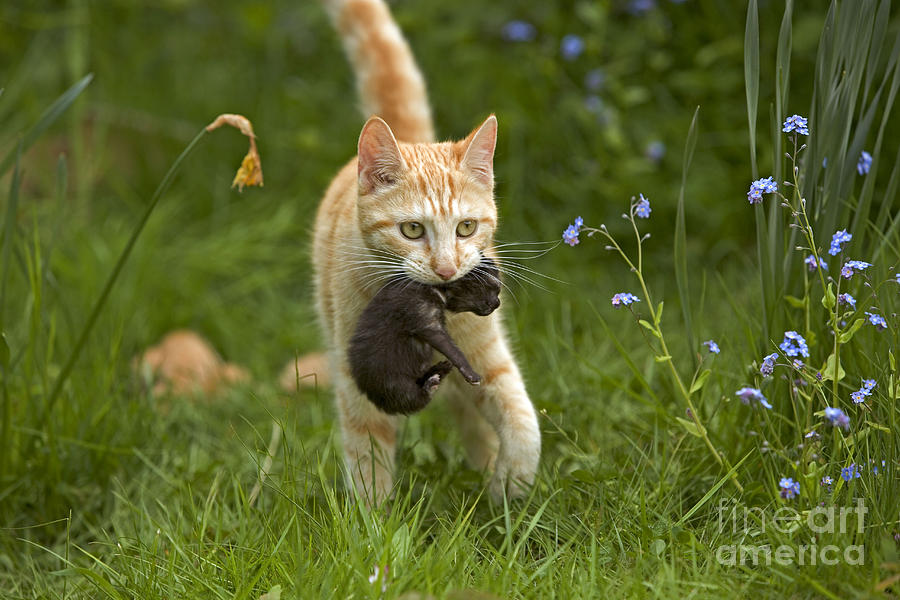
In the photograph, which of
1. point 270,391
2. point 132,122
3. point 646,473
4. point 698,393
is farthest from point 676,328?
point 132,122

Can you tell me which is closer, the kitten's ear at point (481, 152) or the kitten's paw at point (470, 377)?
the kitten's paw at point (470, 377)

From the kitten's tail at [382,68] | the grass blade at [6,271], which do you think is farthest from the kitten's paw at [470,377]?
the kitten's tail at [382,68]

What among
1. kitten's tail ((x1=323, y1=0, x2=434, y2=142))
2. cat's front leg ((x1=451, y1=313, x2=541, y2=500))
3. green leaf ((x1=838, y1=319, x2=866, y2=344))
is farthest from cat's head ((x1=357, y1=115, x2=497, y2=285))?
green leaf ((x1=838, y1=319, x2=866, y2=344))

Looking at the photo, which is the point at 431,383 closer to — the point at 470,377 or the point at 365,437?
the point at 470,377

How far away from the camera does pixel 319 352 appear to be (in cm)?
466

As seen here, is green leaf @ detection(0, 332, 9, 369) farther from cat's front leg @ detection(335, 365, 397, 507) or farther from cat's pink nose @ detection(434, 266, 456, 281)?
cat's pink nose @ detection(434, 266, 456, 281)

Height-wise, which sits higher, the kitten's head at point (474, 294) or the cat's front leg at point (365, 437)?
the kitten's head at point (474, 294)

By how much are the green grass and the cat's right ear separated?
2.41 feet

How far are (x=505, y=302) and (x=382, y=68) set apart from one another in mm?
1068

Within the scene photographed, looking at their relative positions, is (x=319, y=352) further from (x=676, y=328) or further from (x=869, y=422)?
(x=869, y=422)

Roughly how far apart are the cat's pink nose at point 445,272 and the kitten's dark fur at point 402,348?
0.04 meters

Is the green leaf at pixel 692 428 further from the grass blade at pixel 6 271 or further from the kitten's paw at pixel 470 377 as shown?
the grass blade at pixel 6 271

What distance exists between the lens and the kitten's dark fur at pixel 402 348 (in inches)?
94.4

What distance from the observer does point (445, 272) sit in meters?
2.50
